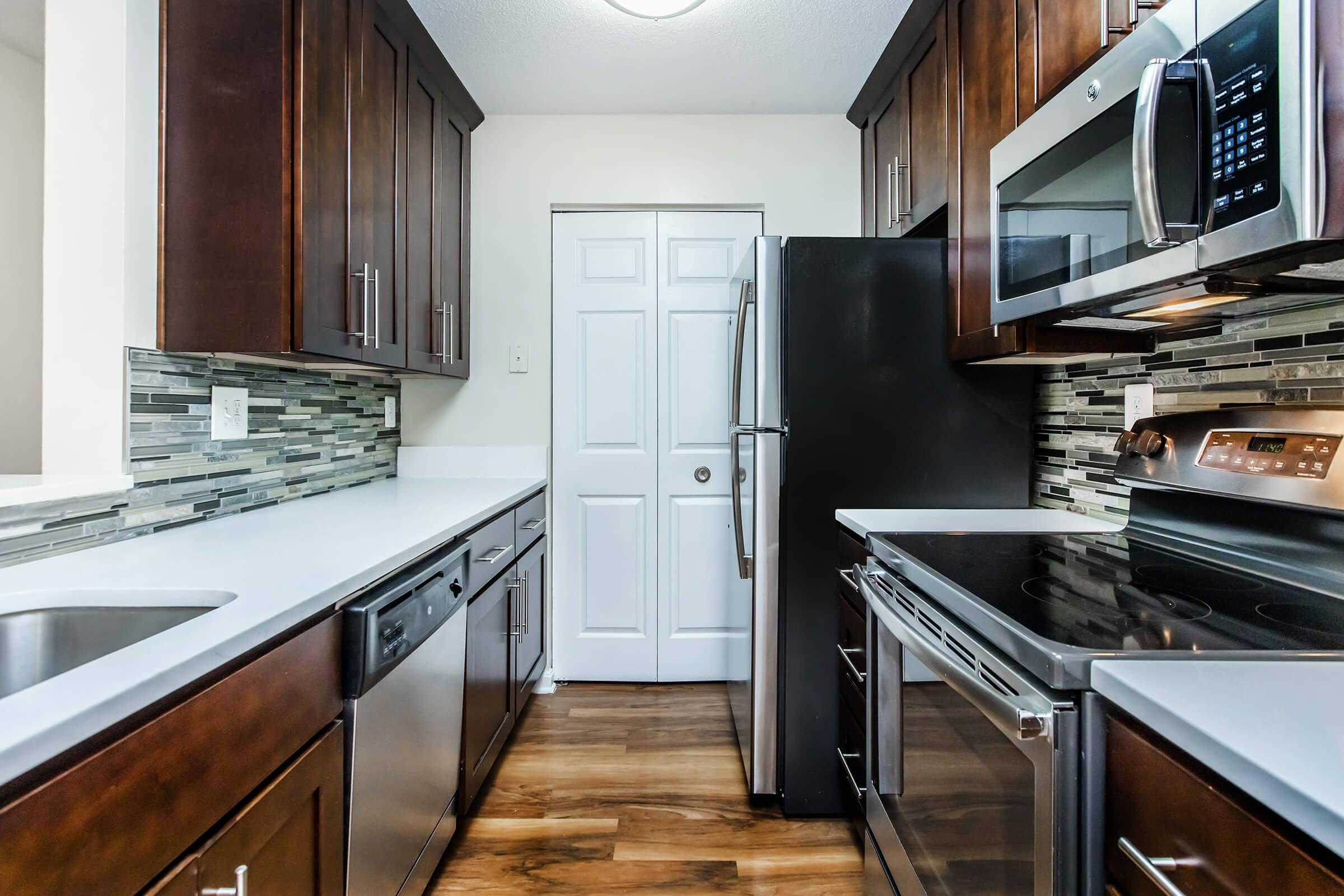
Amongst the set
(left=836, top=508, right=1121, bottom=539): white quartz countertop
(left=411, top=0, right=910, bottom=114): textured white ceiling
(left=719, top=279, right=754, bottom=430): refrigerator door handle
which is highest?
(left=411, top=0, right=910, bottom=114): textured white ceiling

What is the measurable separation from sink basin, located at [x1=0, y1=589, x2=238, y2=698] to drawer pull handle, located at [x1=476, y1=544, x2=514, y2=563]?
0.80m

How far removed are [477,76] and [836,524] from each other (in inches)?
81.9

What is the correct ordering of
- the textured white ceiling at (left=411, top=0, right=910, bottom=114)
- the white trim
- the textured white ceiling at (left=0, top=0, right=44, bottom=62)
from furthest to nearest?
the textured white ceiling at (left=411, top=0, right=910, bottom=114)
the textured white ceiling at (left=0, top=0, right=44, bottom=62)
the white trim

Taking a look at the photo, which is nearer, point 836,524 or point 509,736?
point 836,524

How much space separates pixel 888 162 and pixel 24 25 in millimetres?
2614

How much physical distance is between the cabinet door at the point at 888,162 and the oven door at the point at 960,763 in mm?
1383

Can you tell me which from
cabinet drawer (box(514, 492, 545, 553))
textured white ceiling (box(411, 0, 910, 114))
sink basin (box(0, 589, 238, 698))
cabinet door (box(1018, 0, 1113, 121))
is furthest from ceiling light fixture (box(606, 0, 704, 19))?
sink basin (box(0, 589, 238, 698))

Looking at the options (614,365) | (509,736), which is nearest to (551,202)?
(614,365)

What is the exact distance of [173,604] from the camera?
907 mm

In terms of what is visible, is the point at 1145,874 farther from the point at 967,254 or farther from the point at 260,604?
the point at 967,254

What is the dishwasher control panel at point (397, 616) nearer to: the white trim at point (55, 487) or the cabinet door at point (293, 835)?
the cabinet door at point (293, 835)

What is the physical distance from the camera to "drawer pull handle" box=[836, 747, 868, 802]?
1.52 meters

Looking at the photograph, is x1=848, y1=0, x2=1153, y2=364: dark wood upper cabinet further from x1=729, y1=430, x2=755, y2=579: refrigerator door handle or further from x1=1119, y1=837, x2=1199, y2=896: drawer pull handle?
x1=1119, y1=837, x2=1199, y2=896: drawer pull handle

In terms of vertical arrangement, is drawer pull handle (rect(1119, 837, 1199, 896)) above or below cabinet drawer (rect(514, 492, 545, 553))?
below
